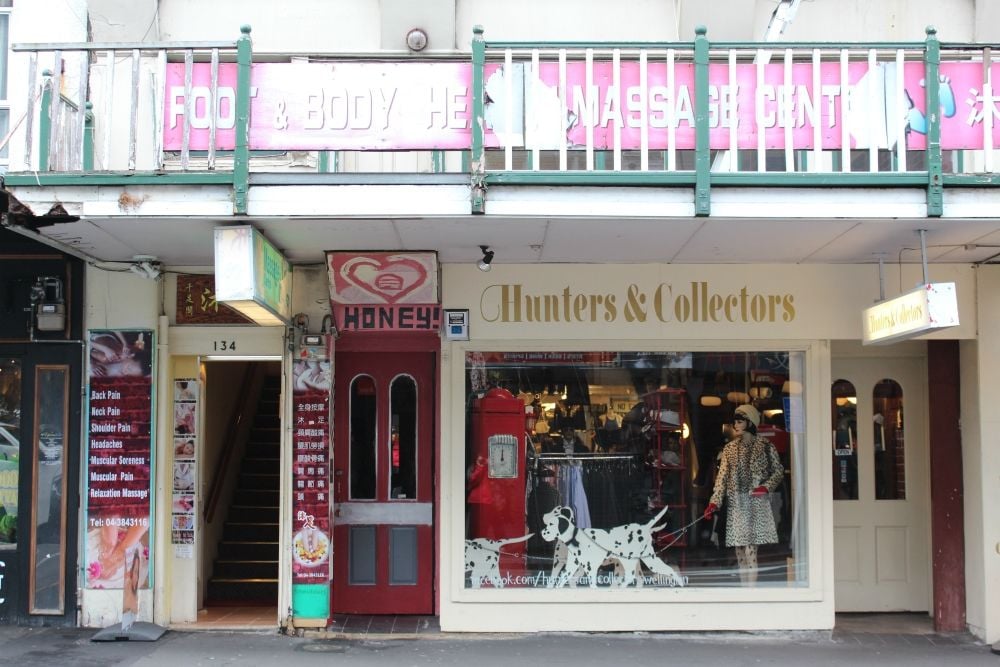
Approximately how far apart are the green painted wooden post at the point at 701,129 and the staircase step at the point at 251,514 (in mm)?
5922

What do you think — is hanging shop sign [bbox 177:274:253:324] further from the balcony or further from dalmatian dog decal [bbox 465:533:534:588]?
dalmatian dog decal [bbox 465:533:534:588]

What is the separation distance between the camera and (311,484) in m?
8.53

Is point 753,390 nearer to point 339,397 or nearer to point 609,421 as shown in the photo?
point 609,421

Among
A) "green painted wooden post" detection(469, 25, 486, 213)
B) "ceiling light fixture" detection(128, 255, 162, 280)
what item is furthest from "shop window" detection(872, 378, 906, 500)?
"ceiling light fixture" detection(128, 255, 162, 280)

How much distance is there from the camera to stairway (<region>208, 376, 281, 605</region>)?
9445 millimetres

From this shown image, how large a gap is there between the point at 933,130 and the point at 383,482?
553 centimetres

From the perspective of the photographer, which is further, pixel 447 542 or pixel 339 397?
pixel 339 397

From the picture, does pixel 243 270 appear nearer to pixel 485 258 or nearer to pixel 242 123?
pixel 242 123

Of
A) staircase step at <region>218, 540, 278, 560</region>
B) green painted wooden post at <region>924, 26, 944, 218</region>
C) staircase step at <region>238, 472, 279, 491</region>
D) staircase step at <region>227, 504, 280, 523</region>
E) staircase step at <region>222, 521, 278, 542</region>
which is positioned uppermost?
green painted wooden post at <region>924, 26, 944, 218</region>

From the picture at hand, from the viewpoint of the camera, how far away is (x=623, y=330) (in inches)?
341

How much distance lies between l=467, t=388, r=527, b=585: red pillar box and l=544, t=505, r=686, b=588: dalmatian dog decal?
313mm

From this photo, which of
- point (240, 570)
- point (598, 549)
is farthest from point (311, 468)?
point (598, 549)

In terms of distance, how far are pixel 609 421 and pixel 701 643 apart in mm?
2071

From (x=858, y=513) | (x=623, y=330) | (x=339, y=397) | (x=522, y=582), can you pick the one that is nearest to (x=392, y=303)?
(x=339, y=397)
